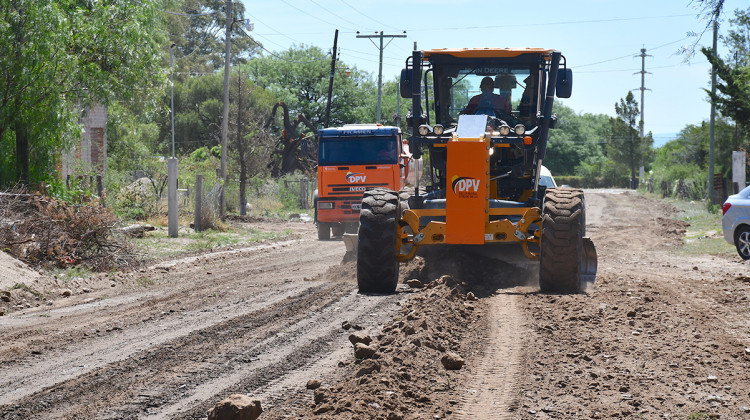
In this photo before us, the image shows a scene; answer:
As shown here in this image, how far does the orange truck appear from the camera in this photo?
867 inches

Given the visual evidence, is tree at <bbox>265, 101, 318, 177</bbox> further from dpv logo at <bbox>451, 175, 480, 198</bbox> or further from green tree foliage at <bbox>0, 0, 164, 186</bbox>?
dpv logo at <bbox>451, 175, 480, 198</bbox>

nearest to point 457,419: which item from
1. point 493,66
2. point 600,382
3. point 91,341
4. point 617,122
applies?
point 600,382

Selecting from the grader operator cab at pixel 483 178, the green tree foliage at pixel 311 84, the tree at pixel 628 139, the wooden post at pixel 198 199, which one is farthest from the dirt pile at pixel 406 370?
the tree at pixel 628 139

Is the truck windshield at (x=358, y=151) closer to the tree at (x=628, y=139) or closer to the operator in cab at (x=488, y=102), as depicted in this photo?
the operator in cab at (x=488, y=102)

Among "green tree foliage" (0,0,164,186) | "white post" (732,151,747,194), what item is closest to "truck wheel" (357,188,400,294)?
"green tree foliage" (0,0,164,186)

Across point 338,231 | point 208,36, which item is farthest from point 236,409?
point 208,36

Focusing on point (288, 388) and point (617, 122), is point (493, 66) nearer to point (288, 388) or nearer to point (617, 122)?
point (288, 388)

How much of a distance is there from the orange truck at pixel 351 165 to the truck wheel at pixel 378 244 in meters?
11.1

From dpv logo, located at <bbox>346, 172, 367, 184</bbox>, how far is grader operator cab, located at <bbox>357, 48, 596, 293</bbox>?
9.17m

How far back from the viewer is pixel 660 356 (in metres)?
7.08

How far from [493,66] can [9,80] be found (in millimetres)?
9062

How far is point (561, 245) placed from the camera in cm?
1027

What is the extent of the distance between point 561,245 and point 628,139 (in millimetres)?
65820

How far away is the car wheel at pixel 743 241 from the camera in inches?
635
